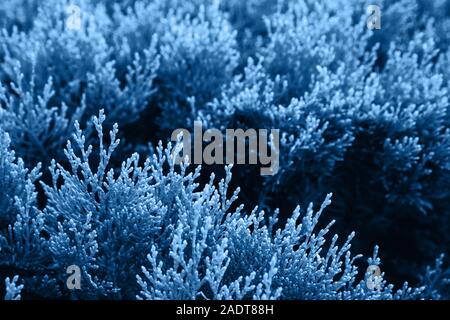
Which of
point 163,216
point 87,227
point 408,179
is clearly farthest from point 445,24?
point 87,227

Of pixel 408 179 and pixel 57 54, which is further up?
pixel 57 54

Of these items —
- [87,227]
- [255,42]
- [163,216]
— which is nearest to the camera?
[87,227]

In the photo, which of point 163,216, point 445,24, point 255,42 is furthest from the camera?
point 445,24

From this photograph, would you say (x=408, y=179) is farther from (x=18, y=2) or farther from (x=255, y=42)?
(x=18, y=2)

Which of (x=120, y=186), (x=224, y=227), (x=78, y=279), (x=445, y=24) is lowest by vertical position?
(x=78, y=279)

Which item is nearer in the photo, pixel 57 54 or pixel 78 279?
pixel 78 279

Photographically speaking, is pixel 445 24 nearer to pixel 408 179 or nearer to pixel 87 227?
pixel 408 179

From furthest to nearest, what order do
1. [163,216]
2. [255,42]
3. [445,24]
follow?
[445,24] < [255,42] < [163,216]

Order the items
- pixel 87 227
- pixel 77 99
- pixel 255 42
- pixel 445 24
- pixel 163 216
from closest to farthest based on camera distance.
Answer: pixel 87 227 < pixel 163 216 < pixel 77 99 < pixel 255 42 < pixel 445 24

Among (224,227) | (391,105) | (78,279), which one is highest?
(391,105)

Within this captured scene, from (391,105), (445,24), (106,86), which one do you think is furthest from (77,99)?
(445,24)
